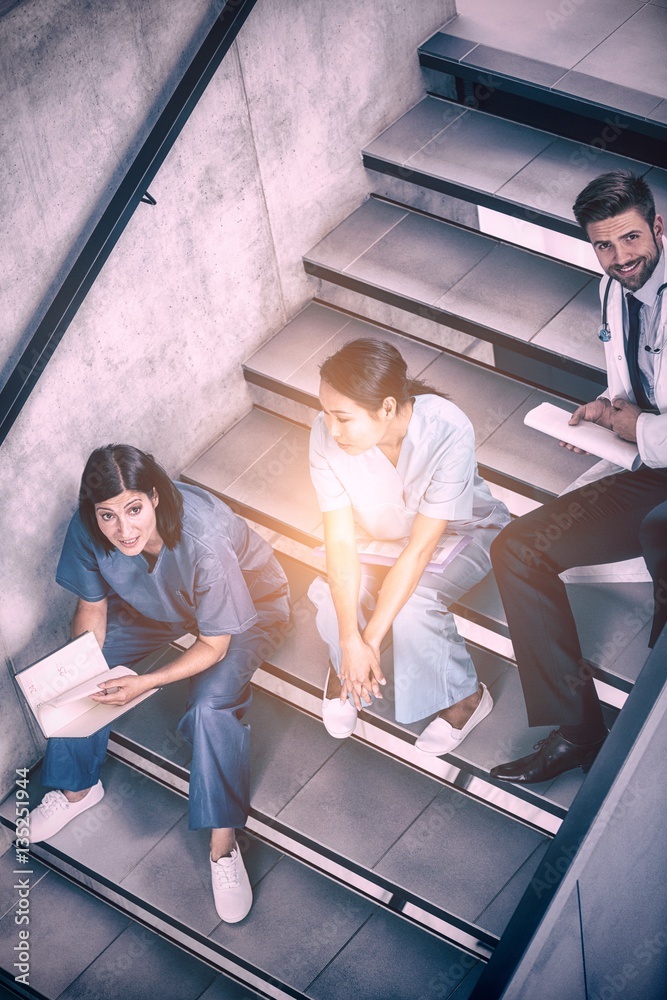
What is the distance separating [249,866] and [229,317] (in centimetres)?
184

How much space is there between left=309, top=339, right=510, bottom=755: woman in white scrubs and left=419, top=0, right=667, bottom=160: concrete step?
1409 millimetres

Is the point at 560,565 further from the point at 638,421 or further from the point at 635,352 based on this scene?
the point at 635,352

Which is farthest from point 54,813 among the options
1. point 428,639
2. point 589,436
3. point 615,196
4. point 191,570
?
point 615,196

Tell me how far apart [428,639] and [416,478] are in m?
0.47

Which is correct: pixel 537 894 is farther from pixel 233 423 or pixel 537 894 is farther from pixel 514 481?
pixel 233 423

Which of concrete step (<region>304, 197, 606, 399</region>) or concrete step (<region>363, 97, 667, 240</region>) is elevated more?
concrete step (<region>363, 97, 667, 240</region>)

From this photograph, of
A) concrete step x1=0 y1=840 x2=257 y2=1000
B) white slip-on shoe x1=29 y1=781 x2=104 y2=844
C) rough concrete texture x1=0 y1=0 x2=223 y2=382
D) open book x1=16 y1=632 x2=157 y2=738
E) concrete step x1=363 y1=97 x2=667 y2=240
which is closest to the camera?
rough concrete texture x1=0 y1=0 x2=223 y2=382

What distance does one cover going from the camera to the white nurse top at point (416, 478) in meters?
3.10

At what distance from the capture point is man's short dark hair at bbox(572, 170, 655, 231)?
2.86 m

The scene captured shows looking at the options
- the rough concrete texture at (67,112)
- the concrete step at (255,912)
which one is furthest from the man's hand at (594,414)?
the rough concrete texture at (67,112)

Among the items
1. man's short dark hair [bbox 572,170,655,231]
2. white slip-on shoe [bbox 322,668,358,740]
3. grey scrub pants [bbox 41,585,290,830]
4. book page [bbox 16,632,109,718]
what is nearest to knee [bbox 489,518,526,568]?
white slip-on shoe [bbox 322,668,358,740]

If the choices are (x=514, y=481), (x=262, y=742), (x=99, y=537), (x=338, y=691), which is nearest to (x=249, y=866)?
(x=262, y=742)

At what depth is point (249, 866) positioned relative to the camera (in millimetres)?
3506

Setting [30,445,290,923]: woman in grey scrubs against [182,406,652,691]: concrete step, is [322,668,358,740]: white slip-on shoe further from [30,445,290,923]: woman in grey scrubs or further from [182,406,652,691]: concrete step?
[182,406,652,691]: concrete step
